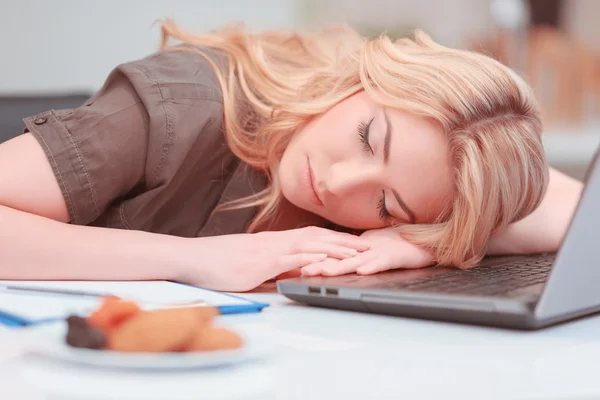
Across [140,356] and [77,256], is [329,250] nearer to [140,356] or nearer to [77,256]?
[77,256]

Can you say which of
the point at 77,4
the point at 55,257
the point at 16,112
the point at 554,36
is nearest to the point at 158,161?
the point at 55,257

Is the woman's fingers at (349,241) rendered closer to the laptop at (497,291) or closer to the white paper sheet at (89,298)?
the laptop at (497,291)

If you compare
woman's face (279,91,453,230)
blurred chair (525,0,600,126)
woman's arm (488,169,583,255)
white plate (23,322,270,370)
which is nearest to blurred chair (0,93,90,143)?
woman's face (279,91,453,230)

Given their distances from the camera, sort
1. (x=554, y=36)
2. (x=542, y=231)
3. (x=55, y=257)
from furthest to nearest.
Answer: (x=554, y=36), (x=542, y=231), (x=55, y=257)

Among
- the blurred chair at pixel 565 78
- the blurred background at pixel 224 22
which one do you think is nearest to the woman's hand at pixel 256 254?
the blurred background at pixel 224 22

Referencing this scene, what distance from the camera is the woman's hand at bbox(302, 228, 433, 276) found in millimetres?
876

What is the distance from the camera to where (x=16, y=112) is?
57.5 inches

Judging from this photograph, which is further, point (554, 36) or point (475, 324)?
point (554, 36)

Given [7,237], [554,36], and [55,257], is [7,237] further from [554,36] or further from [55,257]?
[554,36]

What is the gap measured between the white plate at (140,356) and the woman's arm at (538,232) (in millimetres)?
691

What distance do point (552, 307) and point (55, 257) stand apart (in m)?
0.56

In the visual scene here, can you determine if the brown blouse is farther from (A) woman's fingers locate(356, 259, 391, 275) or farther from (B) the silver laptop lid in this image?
(B) the silver laptop lid

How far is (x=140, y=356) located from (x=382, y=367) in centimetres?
18

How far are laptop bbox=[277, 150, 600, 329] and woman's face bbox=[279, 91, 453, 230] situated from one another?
144 mm
